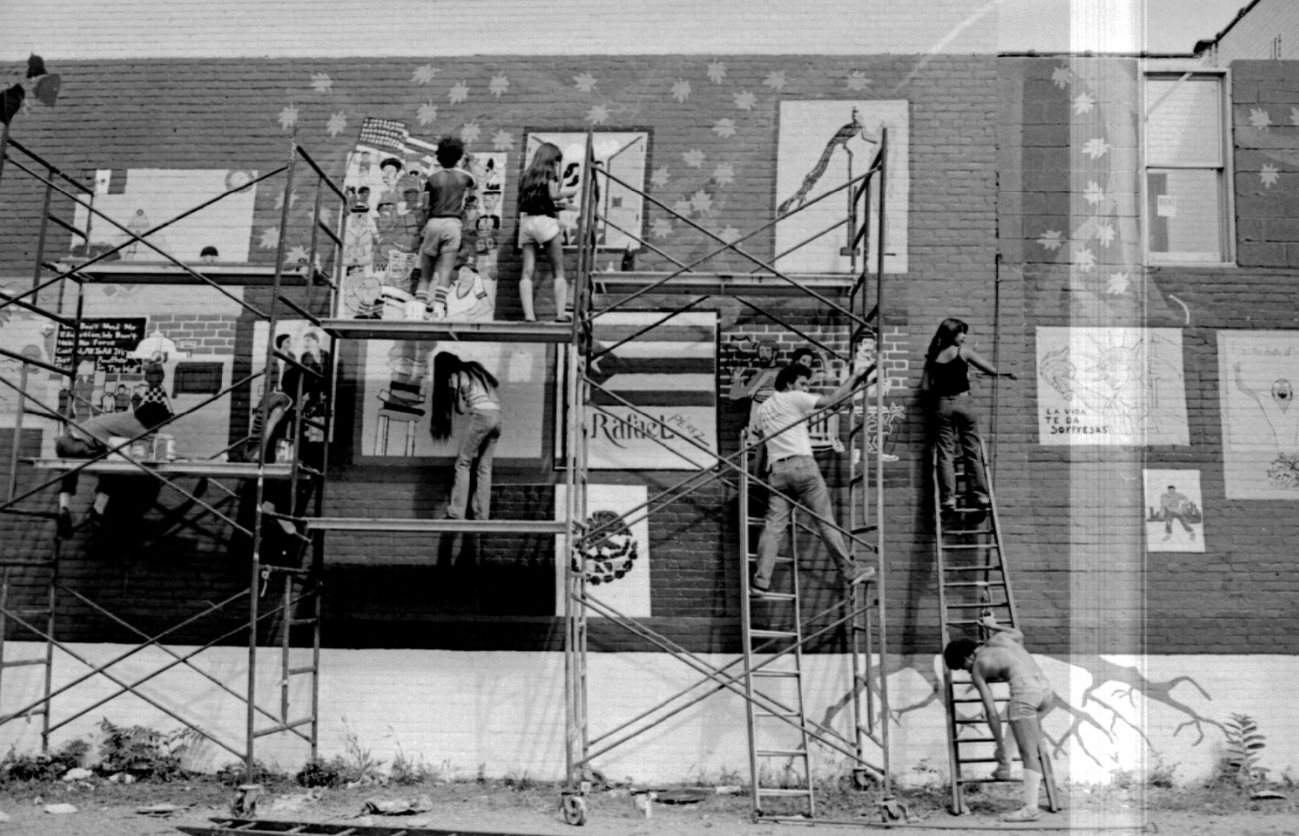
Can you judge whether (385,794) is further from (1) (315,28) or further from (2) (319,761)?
(1) (315,28)

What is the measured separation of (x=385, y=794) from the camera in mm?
10109

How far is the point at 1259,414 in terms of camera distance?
36.3ft

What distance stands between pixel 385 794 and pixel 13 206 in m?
6.71

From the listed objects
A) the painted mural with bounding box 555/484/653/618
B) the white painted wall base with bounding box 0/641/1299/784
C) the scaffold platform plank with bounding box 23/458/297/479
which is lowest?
the white painted wall base with bounding box 0/641/1299/784

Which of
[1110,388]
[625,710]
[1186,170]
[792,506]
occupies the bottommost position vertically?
[625,710]

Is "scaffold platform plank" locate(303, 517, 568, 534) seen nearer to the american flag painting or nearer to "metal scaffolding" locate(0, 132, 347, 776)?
"metal scaffolding" locate(0, 132, 347, 776)

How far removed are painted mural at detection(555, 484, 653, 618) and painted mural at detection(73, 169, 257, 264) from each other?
4025 millimetres

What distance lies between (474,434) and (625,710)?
2.68 meters

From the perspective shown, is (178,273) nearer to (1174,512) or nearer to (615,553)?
(615,553)

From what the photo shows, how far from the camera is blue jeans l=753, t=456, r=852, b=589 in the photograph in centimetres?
1024

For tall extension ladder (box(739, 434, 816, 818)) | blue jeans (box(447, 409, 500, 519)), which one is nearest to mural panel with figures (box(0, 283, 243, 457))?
blue jeans (box(447, 409, 500, 519))

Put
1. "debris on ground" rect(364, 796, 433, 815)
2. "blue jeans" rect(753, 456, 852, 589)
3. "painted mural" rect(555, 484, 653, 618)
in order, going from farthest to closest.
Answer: "painted mural" rect(555, 484, 653, 618) → "blue jeans" rect(753, 456, 852, 589) → "debris on ground" rect(364, 796, 433, 815)

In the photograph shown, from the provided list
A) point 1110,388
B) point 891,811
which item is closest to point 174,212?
point 891,811

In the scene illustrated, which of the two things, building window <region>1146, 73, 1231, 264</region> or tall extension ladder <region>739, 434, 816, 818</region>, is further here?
building window <region>1146, 73, 1231, 264</region>
